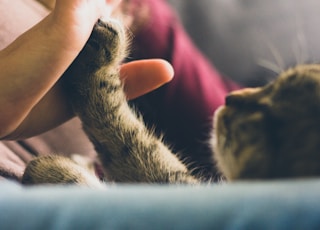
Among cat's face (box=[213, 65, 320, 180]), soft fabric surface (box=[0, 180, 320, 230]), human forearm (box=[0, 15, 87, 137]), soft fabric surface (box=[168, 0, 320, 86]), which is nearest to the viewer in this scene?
soft fabric surface (box=[0, 180, 320, 230])

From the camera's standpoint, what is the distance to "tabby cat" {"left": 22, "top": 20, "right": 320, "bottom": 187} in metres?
0.38

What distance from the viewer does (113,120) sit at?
58cm

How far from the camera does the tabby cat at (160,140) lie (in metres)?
0.38

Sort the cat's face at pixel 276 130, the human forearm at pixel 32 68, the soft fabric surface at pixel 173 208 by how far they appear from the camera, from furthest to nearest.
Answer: the human forearm at pixel 32 68
the cat's face at pixel 276 130
the soft fabric surface at pixel 173 208

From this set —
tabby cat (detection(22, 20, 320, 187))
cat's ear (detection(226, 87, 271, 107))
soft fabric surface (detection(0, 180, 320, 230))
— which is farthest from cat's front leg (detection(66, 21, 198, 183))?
soft fabric surface (detection(0, 180, 320, 230))

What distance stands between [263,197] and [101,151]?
35 cm

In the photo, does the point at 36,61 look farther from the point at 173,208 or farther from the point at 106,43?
the point at 173,208

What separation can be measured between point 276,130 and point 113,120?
0.74ft

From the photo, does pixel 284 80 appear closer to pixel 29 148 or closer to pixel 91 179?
pixel 91 179

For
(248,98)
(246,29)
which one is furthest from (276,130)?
(246,29)

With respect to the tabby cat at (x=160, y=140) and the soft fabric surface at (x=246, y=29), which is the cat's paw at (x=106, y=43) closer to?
the tabby cat at (x=160, y=140)

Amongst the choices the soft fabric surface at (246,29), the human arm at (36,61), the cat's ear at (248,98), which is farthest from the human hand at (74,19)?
the soft fabric surface at (246,29)

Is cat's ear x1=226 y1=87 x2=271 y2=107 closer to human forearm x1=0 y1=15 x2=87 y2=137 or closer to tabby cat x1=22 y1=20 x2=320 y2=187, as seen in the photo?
tabby cat x1=22 y1=20 x2=320 y2=187

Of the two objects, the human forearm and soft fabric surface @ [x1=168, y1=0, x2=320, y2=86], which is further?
soft fabric surface @ [x1=168, y1=0, x2=320, y2=86]
